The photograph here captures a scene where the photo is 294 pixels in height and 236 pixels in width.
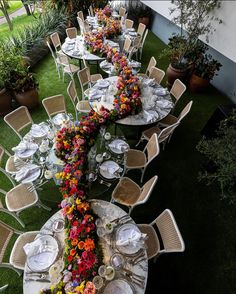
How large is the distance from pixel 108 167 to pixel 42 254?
1366 mm

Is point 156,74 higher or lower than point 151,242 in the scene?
higher

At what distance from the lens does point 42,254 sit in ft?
7.32

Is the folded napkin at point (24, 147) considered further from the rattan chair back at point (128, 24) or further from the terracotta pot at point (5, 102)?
the rattan chair back at point (128, 24)

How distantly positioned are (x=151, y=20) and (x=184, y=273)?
10.1 meters

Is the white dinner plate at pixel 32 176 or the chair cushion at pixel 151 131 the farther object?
the chair cushion at pixel 151 131

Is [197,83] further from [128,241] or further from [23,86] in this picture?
[128,241]

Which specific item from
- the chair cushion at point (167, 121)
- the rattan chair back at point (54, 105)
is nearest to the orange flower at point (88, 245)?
the rattan chair back at point (54, 105)

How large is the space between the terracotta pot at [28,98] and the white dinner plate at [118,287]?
4551 mm

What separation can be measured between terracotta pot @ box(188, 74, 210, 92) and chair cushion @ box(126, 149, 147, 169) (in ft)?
11.5

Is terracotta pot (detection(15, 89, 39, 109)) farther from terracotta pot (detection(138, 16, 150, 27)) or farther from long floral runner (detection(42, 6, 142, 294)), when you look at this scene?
terracotta pot (detection(138, 16, 150, 27))

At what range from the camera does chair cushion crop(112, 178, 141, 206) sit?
3090mm

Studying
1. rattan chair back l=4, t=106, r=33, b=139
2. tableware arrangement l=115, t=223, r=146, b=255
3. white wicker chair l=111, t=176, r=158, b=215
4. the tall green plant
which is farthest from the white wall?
rattan chair back l=4, t=106, r=33, b=139

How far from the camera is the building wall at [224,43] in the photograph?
473 cm

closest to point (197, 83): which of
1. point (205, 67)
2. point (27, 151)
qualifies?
point (205, 67)
